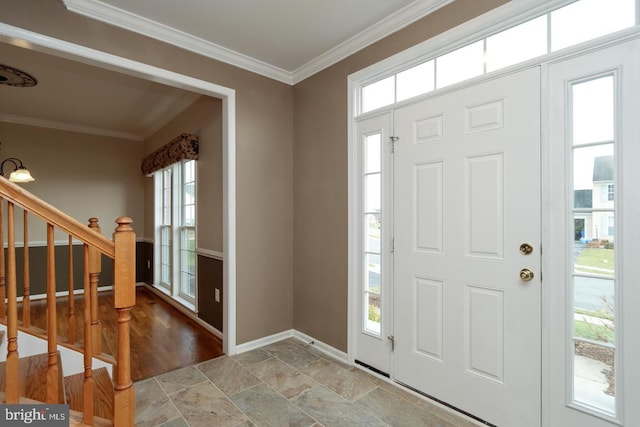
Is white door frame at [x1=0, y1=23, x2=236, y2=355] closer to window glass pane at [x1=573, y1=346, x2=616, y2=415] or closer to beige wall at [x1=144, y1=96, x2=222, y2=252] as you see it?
beige wall at [x1=144, y1=96, x2=222, y2=252]

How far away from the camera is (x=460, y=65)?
6.74 feet

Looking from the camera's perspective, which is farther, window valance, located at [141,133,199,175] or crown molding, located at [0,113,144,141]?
crown molding, located at [0,113,144,141]

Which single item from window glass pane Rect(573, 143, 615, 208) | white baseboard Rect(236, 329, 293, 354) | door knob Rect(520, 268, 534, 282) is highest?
window glass pane Rect(573, 143, 615, 208)

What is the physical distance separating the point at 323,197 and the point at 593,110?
1928mm

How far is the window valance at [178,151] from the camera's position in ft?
12.3

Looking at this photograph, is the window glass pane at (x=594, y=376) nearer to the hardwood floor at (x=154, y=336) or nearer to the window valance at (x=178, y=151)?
the hardwood floor at (x=154, y=336)

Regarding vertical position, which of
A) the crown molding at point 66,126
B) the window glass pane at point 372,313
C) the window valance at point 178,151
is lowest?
the window glass pane at point 372,313

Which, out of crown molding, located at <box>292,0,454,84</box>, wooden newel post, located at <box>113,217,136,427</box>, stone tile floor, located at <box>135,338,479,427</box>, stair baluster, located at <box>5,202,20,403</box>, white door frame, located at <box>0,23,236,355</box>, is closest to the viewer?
stair baluster, located at <box>5,202,20,403</box>

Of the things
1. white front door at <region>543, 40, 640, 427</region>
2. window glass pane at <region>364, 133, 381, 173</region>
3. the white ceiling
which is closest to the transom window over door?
white front door at <region>543, 40, 640, 427</region>

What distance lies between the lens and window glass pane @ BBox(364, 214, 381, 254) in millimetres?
2527

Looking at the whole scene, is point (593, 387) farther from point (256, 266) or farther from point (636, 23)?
point (256, 266)

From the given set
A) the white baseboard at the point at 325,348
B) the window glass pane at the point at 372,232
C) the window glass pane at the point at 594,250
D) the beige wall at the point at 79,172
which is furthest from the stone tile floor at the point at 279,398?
the beige wall at the point at 79,172

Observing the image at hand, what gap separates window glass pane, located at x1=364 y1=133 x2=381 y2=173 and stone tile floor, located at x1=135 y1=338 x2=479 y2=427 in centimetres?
160

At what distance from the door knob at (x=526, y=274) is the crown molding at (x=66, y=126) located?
19.6 feet
